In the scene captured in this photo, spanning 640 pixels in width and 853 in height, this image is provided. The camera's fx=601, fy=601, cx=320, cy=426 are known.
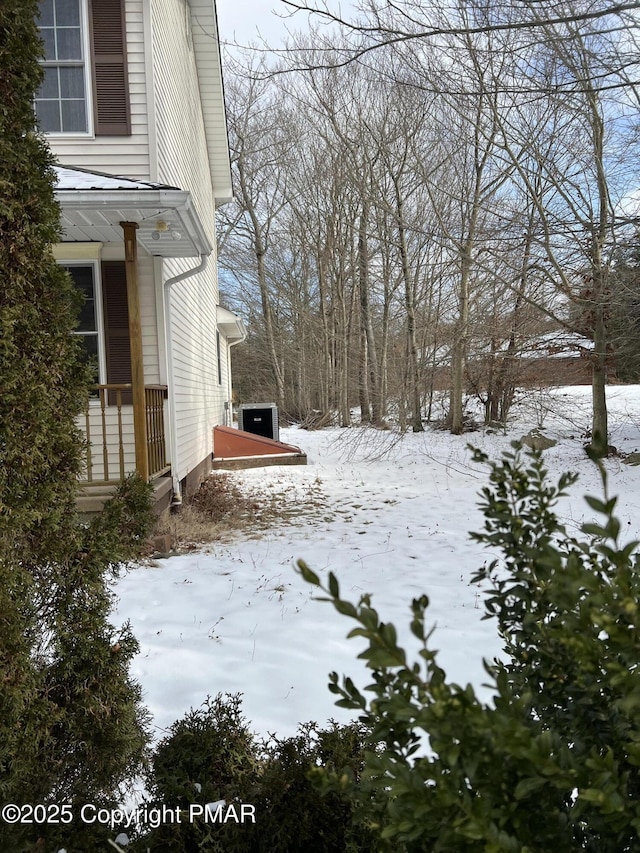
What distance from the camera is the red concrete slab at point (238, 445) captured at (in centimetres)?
1306

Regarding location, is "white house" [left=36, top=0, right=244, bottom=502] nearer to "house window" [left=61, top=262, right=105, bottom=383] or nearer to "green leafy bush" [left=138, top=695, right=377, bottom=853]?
"house window" [left=61, top=262, right=105, bottom=383]

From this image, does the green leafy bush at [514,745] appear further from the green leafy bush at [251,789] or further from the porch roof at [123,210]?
the porch roof at [123,210]

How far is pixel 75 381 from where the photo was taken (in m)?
2.10

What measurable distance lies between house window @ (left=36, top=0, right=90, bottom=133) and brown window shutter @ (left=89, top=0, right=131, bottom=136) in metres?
0.12

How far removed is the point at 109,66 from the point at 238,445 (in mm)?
7880

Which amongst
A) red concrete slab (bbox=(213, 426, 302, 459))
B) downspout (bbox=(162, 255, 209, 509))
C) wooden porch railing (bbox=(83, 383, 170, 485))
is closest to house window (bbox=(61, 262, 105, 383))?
wooden porch railing (bbox=(83, 383, 170, 485))

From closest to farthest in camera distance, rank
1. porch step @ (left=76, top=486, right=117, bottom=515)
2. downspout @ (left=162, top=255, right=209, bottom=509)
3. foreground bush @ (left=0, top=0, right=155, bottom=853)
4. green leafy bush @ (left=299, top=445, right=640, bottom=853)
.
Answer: green leafy bush @ (left=299, top=445, right=640, bottom=853)
foreground bush @ (left=0, top=0, right=155, bottom=853)
porch step @ (left=76, top=486, right=117, bottom=515)
downspout @ (left=162, top=255, right=209, bottom=509)

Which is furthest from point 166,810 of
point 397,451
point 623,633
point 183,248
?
point 397,451

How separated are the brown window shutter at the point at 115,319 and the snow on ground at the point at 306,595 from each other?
89.9 inches

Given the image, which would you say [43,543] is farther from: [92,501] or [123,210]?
[123,210]

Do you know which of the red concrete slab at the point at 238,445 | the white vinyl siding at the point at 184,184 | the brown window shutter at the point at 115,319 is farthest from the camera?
the red concrete slab at the point at 238,445

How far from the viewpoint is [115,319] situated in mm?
6684

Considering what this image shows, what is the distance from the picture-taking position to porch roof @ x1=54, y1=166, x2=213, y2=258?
5301 mm

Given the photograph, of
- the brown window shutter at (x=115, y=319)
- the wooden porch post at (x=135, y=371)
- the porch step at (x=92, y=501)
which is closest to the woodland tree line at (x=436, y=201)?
the wooden porch post at (x=135, y=371)
